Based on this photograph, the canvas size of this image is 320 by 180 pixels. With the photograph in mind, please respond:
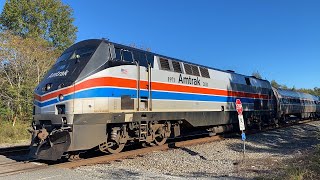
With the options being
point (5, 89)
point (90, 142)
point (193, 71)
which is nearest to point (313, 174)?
point (90, 142)

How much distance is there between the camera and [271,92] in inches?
1078

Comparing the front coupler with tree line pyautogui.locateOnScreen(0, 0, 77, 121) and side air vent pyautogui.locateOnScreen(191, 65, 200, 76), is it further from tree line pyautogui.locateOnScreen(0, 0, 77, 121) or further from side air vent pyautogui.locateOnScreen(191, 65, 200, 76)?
tree line pyautogui.locateOnScreen(0, 0, 77, 121)

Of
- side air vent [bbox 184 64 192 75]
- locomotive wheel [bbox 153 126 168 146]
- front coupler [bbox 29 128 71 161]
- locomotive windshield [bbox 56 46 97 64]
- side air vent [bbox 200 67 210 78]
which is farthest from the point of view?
side air vent [bbox 200 67 210 78]

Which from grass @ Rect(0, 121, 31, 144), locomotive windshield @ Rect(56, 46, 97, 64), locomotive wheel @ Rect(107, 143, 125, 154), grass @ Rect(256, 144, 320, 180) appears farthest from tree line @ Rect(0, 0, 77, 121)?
grass @ Rect(256, 144, 320, 180)

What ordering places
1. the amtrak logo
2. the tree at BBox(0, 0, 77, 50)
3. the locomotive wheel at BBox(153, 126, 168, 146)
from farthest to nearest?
the tree at BBox(0, 0, 77, 50) → the locomotive wheel at BBox(153, 126, 168, 146) → the amtrak logo

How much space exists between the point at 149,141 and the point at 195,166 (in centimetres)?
311

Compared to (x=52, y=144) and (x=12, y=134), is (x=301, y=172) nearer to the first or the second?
(x=52, y=144)

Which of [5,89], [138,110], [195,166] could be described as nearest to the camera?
[195,166]

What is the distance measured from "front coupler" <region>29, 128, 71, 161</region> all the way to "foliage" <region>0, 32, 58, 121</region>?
14.9 m

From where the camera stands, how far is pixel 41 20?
39.8 m

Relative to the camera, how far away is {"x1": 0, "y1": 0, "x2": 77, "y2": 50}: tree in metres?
38.1

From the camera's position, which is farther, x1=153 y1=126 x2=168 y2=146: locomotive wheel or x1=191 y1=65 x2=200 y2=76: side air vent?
x1=191 y1=65 x2=200 y2=76: side air vent

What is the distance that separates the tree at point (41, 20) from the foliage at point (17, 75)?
11.3m

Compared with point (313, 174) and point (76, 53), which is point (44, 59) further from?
point (313, 174)
